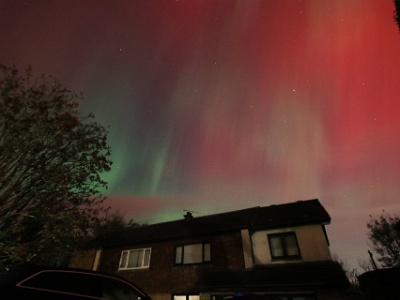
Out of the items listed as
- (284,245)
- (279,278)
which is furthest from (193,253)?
(279,278)

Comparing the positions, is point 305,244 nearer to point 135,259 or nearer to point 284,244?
point 284,244

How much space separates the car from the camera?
165 inches

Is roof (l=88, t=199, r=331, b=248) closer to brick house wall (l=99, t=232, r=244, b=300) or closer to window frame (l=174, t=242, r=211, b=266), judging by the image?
brick house wall (l=99, t=232, r=244, b=300)

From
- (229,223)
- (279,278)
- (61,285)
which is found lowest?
(61,285)

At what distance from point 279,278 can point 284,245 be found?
274cm

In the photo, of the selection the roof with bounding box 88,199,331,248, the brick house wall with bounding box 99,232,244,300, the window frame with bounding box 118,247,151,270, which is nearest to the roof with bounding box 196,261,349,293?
the brick house wall with bounding box 99,232,244,300

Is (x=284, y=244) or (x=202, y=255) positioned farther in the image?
(x=202, y=255)

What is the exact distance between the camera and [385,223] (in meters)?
39.9

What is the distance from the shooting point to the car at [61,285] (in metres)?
4.18

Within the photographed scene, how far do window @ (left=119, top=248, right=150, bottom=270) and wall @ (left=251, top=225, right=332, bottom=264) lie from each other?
9314 millimetres

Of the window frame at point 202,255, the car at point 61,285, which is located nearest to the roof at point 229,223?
the window frame at point 202,255

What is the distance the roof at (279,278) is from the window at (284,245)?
64 cm

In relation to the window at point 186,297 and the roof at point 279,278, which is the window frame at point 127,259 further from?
the roof at point 279,278

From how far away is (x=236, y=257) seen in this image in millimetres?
16062
